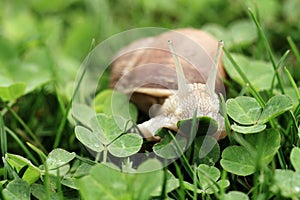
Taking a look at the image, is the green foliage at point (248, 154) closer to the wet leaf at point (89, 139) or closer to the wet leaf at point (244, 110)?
the wet leaf at point (244, 110)

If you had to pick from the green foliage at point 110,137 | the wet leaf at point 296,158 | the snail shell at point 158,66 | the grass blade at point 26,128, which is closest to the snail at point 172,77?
the snail shell at point 158,66

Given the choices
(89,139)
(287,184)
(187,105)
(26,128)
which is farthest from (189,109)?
(26,128)

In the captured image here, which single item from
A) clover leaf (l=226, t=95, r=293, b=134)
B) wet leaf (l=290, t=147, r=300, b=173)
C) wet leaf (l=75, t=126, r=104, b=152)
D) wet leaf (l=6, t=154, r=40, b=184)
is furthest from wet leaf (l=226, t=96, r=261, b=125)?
wet leaf (l=6, t=154, r=40, b=184)

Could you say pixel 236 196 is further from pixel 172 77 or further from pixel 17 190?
pixel 172 77

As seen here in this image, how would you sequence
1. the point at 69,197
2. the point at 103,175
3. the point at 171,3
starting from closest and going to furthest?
the point at 103,175
the point at 69,197
the point at 171,3

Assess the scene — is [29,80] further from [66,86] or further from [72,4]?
[72,4]

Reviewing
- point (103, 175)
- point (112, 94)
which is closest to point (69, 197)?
point (103, 175)
